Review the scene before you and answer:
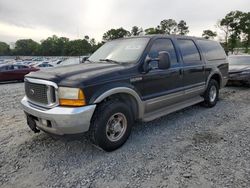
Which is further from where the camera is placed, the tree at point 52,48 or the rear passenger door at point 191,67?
the tree at point 52,48

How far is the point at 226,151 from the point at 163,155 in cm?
102

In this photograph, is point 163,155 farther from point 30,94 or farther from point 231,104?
point 231,104

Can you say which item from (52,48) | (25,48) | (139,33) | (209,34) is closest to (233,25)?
(209,34)

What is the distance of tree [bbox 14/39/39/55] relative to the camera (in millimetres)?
90787

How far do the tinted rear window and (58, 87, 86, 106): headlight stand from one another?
3816mm

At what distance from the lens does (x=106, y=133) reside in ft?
10.8

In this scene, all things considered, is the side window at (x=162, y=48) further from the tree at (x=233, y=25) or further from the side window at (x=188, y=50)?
the tree at (x=233, y=25)

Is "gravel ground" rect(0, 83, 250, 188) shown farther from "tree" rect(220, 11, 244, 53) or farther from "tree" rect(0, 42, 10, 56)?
"tree" rect(0, 42, 10, 56)

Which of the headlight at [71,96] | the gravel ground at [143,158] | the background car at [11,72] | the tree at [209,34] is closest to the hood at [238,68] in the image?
the gravel ground at [143,158]

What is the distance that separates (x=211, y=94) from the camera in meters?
5.88

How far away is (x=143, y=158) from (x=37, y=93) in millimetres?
1912

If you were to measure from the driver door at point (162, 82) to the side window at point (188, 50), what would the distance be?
340 mm

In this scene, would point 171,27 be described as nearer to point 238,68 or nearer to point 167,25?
point 167,25

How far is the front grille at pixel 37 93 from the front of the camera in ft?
10.4
